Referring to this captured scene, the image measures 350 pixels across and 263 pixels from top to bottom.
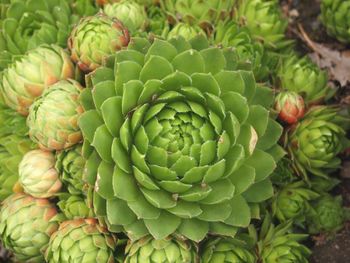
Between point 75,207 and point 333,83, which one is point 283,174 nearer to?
point 333,83

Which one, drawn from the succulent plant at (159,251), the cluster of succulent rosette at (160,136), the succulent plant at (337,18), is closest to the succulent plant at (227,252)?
the cluster of succulent rosette at (160,136)

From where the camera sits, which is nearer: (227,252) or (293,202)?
(227,252)

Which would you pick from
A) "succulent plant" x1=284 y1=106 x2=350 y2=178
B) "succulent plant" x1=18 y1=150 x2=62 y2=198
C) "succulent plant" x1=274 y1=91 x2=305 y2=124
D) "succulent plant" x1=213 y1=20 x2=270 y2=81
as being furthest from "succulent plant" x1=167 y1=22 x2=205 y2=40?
"succulent plant" x1=18 y1=150 x2=62 y2=198

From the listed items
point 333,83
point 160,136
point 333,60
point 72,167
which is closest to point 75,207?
point 72,167

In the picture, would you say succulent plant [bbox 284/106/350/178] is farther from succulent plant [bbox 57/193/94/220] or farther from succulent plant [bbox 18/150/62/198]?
succulent plant [bbox 18/150/62/198]

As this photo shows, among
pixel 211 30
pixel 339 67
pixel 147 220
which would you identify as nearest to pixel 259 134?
pixel 147 220

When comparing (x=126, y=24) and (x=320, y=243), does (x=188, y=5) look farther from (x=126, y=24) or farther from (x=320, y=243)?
(x=320, y=243)
